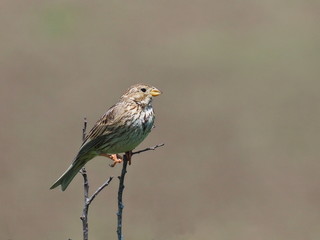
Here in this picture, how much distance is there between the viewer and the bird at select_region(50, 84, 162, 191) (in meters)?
5.88

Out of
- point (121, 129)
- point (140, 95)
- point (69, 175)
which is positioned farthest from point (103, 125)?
point (69, 175)

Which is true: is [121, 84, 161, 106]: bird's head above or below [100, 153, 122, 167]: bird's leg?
above

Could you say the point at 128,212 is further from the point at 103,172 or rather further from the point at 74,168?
the point at 74,168

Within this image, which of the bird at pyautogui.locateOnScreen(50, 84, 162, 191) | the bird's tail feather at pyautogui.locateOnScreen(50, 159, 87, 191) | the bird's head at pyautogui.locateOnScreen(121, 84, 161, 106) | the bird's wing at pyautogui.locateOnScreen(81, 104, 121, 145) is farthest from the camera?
the bird's head at pyautogui.locateOnScreen(121, 84, 161, 106)

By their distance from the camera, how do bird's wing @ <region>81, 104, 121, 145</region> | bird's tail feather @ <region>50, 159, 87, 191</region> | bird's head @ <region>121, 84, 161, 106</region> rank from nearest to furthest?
bird's tail feather @ <region>50, 159, 87, 191</region>
bird's wing @ <region>81, 104, 121, 145</region>
bird's head @ <region>121, 84, 161, 106</region>

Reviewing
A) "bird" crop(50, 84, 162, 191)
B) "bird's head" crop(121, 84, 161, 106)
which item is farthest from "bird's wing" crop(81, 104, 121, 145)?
"bird's head" crop(121, 84, 161, 106)

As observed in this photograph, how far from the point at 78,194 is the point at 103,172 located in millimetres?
796

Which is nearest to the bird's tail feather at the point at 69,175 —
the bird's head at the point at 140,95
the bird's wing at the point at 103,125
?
the bird's wing at the point at 103,125

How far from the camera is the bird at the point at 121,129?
5883mm

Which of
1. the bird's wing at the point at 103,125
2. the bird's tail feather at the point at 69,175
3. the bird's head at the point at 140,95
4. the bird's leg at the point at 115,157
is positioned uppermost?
the bird's head at the point at 140,95

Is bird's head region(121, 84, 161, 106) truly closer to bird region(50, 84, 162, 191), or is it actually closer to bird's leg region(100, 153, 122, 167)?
bird region(50, 84, 162, 191)

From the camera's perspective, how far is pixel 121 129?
6.05m

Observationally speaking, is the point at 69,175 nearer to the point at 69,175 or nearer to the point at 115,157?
the point at 69,175

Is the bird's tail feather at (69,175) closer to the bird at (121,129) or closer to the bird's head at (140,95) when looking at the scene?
the bird at (121,129)
